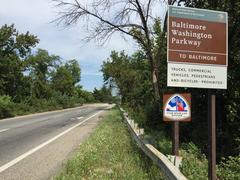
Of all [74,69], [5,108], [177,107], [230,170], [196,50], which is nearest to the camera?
[196,50]

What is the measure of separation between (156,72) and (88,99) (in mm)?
134790

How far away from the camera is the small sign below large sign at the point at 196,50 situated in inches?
294

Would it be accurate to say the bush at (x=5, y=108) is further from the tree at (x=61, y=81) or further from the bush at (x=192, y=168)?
the tree at (x=61, y=81)

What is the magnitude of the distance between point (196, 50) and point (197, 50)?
0.06 feet

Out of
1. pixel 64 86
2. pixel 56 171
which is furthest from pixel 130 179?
pixel 64 86

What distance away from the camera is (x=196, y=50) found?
7508mm

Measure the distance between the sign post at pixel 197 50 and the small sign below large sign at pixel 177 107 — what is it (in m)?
1.21

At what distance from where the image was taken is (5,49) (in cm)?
5597

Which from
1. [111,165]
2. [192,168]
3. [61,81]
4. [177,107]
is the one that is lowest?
[111,165]

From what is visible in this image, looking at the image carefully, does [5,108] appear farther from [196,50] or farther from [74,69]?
[74,69]

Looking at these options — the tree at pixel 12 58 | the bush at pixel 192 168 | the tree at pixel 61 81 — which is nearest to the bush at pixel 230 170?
the bush at pixel 192 168

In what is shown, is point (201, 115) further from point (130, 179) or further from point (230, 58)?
point (130, 179)

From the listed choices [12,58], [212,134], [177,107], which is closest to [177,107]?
[177,107]

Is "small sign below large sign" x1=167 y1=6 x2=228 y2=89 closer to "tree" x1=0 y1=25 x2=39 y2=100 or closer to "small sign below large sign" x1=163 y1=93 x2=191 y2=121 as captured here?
"small sign below large sign" x1=163 y1=93 x2=191 y2=121
